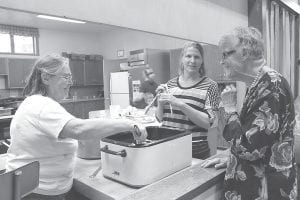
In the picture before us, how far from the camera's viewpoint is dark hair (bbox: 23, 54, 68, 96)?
1.05m

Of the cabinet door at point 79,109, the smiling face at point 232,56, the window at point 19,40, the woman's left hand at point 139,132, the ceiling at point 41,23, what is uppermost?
the ceiling at point 41,23

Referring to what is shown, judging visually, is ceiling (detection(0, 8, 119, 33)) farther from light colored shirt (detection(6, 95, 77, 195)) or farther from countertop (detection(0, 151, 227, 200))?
countertop (detection(0, 151, 227, 200))

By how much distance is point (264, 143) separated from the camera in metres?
0.96

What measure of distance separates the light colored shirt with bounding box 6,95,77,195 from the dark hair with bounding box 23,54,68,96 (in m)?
0.08

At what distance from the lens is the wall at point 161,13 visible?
4.48 ft

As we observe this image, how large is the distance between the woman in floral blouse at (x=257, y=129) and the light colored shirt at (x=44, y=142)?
26.2 inches

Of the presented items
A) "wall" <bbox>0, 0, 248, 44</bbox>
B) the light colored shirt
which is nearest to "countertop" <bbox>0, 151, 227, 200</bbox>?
the light colored shirt

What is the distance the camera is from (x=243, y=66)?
3.56 ft

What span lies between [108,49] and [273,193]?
1.54m

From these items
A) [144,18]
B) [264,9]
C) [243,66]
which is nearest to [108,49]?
[144,18]

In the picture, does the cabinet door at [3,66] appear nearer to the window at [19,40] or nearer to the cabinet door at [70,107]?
the window at [19,40]

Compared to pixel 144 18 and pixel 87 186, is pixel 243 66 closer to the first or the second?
pixel 87 186

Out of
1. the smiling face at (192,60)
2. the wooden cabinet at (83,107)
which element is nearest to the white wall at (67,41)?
the wooden cabinet at (83,107)

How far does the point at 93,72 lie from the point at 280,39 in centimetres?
273
